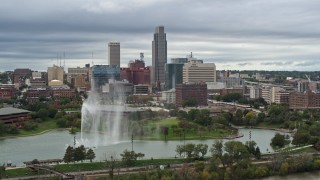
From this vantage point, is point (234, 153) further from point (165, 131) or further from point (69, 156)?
point (165, 131)

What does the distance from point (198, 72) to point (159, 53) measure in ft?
85.1

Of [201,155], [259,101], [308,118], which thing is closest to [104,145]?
[201,155]

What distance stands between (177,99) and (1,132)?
2996cm

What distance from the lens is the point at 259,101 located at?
61094 mm

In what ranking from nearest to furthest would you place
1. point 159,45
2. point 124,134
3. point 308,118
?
1. point 124,134
2. point 308,118
3. point 159,45

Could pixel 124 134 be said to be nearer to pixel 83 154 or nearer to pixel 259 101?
pixel 83 154

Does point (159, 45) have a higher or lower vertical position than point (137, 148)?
higher

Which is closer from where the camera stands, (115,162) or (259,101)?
(115,162)

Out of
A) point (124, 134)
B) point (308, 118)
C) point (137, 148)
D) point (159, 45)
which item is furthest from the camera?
point (159, 45)

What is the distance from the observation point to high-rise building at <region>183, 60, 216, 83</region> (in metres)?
84.8

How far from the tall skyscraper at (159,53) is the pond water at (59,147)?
2730 inches

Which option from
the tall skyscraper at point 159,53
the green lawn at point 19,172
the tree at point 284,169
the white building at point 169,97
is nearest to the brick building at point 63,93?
the white building at point 169,97

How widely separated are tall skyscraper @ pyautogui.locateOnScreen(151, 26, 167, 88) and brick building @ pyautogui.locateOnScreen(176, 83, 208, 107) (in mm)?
43102

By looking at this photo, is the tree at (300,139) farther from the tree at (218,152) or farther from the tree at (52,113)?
the tree at (52,113)
